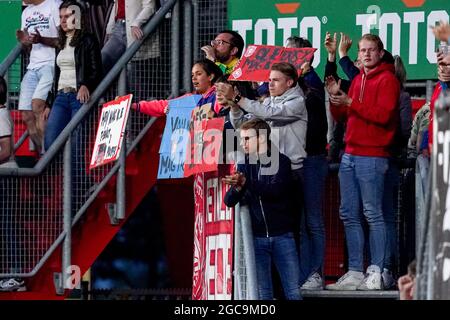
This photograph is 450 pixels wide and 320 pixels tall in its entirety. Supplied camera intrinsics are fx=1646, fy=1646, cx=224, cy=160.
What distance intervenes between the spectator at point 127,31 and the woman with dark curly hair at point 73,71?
37cm

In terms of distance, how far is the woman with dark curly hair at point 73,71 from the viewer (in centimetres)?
1583

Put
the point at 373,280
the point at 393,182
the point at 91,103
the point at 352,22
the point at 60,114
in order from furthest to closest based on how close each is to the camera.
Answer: the point at 352,22 < the point at 60,114 < the point at 91,103 < the point at 393,182 < the point at 373,280

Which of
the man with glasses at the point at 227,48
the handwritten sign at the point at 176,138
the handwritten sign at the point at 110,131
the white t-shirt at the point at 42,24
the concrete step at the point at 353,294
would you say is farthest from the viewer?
the white t-shirt at the point at 42,24

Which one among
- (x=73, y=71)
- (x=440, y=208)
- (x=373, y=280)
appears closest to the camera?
(x=440, y=208)

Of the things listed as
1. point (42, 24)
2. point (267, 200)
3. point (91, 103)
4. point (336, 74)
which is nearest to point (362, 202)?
point (267, 200)

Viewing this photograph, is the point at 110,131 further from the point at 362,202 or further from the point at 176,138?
the point at 362,202

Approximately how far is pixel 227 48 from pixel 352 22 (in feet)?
5.67

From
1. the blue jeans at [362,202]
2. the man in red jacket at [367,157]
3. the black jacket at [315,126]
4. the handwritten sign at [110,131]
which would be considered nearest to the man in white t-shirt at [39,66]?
the handwritten sign at [110,131]

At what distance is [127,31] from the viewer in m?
16.2

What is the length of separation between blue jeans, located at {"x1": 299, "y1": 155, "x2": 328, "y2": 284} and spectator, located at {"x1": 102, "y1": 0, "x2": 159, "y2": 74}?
2.69m

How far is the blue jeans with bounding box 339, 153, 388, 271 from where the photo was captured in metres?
13.7

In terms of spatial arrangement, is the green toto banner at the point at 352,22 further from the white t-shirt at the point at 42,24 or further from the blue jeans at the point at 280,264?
the blue jeans at the point at 280,264

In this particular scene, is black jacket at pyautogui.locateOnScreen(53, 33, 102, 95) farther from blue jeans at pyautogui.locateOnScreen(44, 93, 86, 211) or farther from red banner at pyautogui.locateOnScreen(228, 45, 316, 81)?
red banner at pyautogui.locateOnScreen(228, 45, 316, 81)

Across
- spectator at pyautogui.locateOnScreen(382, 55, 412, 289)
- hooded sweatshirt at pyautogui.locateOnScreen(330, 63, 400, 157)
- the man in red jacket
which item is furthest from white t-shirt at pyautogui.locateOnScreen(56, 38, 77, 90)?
spectator at pyautogui.locateOnScreen(382, 55, 412, 289)
